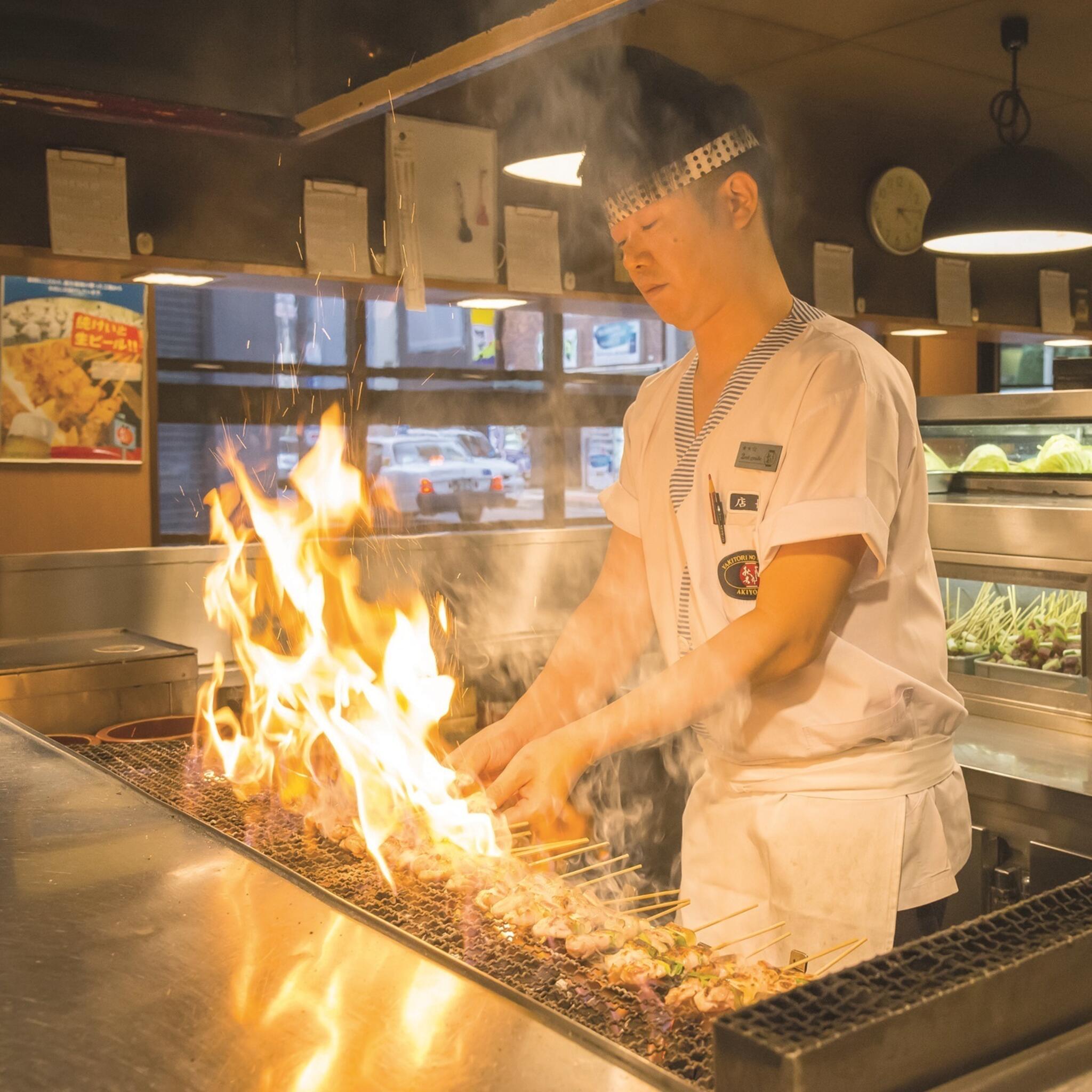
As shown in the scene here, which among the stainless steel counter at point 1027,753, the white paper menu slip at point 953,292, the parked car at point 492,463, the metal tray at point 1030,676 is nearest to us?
the stainless steel counter at point 1027,753

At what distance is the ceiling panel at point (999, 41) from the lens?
4094 mm

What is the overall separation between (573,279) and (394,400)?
5.95 ft

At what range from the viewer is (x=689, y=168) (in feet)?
6.14

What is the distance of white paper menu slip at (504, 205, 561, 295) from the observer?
4.38m

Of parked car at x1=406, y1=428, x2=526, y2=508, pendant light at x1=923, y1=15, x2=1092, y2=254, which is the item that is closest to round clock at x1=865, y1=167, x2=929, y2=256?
pendant light at x1=923, y1=15, x2=1092, y2=254

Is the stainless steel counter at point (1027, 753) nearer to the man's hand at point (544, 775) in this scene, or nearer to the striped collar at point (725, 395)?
the striped collar at point (725, 395)

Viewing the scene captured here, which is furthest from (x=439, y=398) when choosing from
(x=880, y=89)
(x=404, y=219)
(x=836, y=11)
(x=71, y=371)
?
(x=836, y=11)

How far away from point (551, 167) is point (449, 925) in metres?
2.21

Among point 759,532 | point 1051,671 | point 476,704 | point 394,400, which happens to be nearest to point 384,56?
point 759,532

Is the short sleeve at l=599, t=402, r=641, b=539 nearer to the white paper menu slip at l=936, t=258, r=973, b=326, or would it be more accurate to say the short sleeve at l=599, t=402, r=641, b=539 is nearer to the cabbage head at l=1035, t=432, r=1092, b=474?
the cabbage head at l=1035, t=432, r=1092, b=474

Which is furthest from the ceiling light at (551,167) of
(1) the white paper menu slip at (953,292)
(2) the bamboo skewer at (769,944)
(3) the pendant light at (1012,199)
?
(1) the white paper menu slip at (953,292)

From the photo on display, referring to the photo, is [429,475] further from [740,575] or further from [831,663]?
[831,663]

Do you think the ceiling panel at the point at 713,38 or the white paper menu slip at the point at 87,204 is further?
the ceiling panel at the point at 713,38

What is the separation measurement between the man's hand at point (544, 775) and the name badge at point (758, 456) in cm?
52
